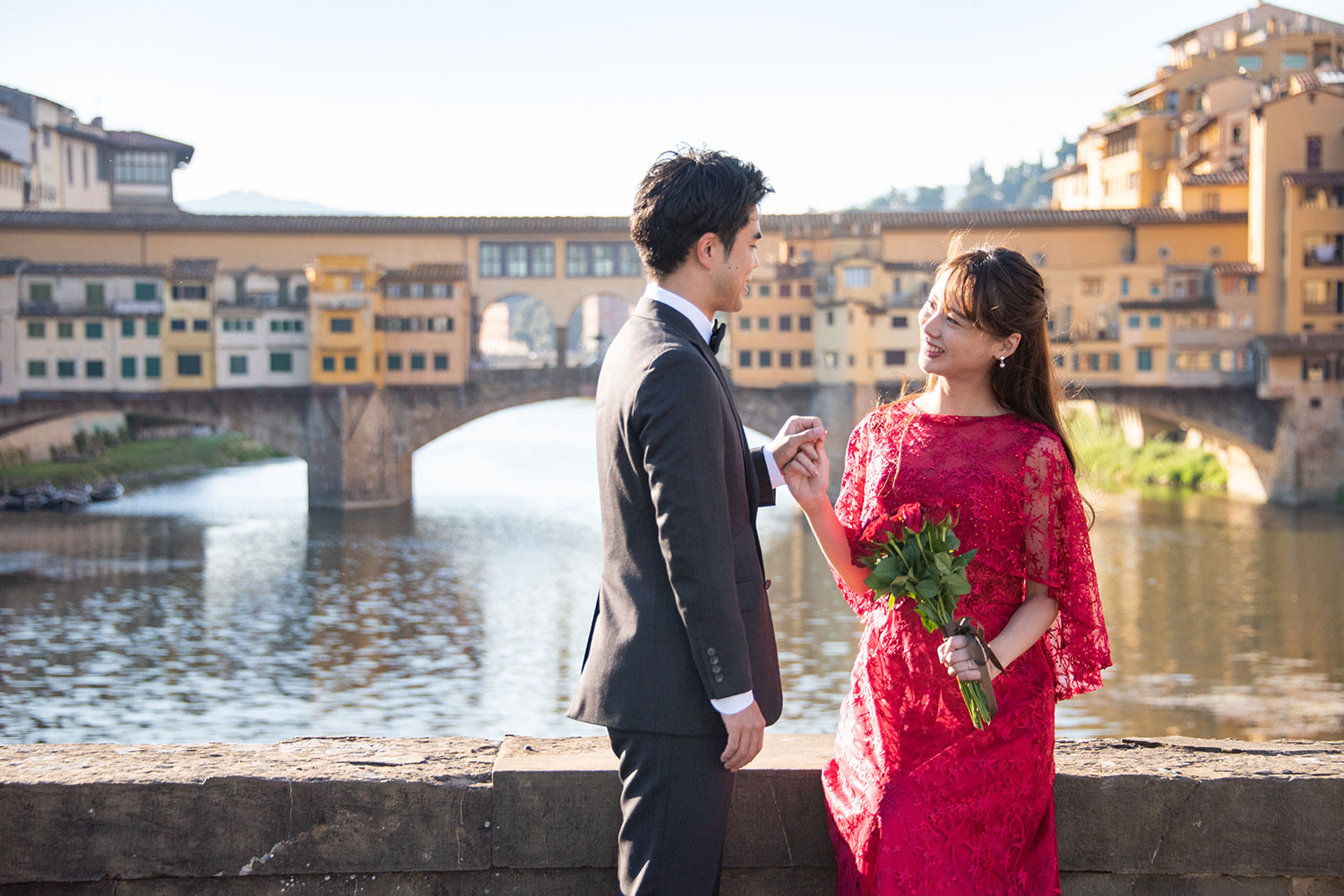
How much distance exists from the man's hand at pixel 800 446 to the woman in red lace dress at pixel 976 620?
23 millimetres

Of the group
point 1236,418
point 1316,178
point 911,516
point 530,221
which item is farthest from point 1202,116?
point 911,516

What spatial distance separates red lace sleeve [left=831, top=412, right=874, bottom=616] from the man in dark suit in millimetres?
284

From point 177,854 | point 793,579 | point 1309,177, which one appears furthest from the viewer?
point 1309,177

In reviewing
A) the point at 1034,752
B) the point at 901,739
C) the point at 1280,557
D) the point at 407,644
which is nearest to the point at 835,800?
the point at 901,739

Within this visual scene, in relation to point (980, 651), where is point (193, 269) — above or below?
above

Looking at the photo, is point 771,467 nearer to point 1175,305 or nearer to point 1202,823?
point 1202,823

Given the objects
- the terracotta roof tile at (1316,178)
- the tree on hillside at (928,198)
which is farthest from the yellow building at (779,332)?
the tree on hillside at (928,198)

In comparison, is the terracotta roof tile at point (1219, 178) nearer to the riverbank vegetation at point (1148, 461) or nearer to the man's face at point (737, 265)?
the riverbank vegetation at point (1148, 461)

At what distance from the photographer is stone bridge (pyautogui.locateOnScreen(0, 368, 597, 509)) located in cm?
2686

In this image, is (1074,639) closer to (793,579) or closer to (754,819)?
(754,819)

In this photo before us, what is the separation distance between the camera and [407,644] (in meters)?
15.5

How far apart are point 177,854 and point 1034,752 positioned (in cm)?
138

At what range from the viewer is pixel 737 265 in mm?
1996

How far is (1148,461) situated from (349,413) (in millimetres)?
17673
